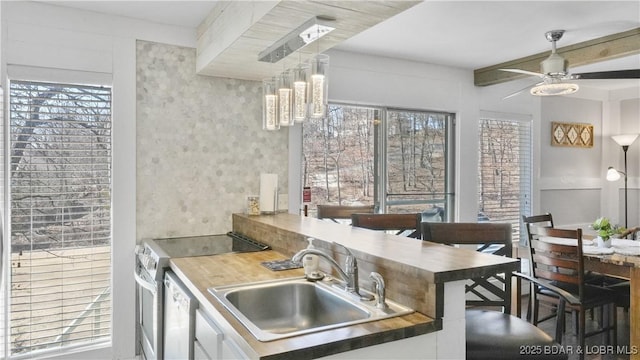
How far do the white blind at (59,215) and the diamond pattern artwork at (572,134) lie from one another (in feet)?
16.0

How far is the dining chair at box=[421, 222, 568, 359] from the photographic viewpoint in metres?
1.65

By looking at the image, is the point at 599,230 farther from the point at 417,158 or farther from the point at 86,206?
the point at 86,206

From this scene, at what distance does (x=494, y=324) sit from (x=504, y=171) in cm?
325

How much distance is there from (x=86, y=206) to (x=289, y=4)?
6.52 feet

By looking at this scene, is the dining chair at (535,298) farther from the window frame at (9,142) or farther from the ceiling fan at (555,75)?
the window frame at (9,142)

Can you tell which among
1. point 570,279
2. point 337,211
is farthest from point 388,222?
point 570,279

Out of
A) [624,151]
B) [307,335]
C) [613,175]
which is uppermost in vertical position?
[624,151]

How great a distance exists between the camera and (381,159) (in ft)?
13.1

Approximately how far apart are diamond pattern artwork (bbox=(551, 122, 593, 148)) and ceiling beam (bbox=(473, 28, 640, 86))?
1425 millimetres

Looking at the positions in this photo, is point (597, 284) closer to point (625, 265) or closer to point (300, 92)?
point (625, 265)

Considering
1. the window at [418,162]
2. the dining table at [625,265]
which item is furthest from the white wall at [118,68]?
the dining table at [625,265]

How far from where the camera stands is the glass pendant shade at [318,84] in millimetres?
1995

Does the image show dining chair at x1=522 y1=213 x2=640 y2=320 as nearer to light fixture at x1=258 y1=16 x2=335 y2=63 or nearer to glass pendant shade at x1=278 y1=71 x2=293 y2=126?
glass pendant shade at x1=278 y1=71 x2=293 y2=126

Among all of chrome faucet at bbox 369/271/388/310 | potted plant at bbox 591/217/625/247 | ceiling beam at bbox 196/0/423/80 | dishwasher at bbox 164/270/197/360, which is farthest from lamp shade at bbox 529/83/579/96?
dishwasher at bbox 164/270/197/360
